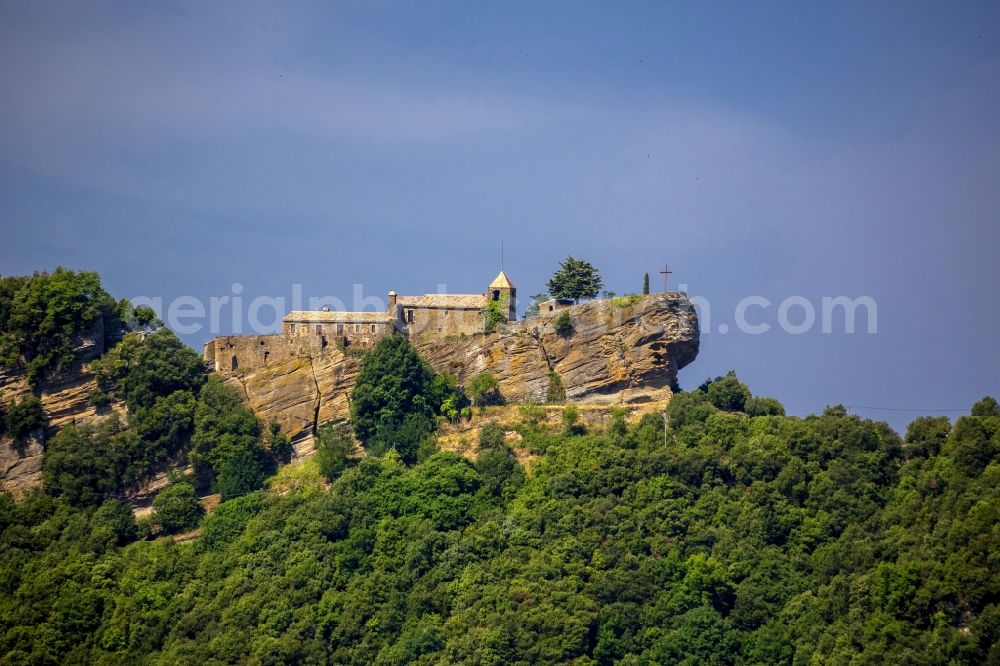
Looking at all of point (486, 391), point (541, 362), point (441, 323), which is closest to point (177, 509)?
point (486, 391)

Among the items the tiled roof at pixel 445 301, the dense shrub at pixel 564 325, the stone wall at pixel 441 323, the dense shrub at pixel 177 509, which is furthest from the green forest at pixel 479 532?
the tiled roof at pixel 445 301

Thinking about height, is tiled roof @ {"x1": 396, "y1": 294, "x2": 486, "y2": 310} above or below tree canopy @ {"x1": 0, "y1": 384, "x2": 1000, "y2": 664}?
above

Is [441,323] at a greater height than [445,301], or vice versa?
[445,301]

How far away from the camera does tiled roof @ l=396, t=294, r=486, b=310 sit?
262 feet

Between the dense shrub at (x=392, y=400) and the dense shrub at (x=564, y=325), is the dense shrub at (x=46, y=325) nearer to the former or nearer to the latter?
the dense shrub at (x=392, y=400)

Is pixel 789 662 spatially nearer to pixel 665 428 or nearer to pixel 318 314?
pixel 665 428

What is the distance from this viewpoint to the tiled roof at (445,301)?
262 feet

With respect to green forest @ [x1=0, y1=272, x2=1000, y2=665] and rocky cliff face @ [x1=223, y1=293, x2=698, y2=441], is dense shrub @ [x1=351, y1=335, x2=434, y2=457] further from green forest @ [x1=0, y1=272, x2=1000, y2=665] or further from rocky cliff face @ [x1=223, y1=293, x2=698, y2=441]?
rocky cliff face @ [x1=223, y1=293, x2=698, y2=441]

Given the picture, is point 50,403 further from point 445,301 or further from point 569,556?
point 569,556

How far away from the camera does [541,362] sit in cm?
7656

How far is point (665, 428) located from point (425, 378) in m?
9.49

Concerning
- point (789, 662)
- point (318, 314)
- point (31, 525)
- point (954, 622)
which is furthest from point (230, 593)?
point (954, 622)

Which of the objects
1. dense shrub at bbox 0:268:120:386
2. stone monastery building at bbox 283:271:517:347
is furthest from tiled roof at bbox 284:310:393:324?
dense shrub at bbox 0:268:120:386

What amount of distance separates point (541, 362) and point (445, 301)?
5836 mm
